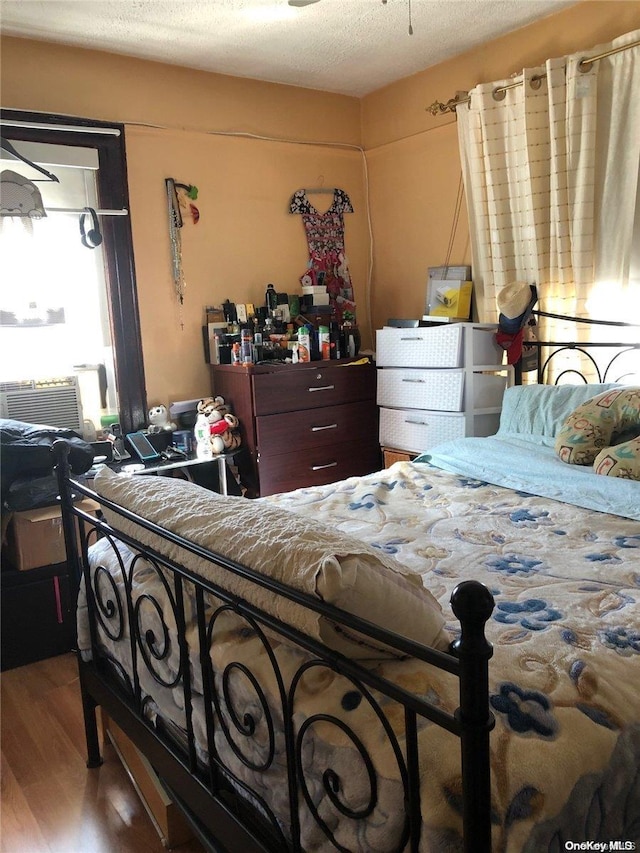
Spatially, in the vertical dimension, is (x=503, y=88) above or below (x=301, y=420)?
above

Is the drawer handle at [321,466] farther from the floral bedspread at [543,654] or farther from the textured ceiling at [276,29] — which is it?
the textured ceiling at [276,29]

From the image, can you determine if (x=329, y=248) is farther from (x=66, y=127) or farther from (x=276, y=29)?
(x=66, y=127)

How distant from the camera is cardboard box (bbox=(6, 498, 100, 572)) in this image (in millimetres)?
2660

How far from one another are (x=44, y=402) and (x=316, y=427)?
4.37 feet

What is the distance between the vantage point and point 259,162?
3.80 metres

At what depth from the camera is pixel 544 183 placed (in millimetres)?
3150

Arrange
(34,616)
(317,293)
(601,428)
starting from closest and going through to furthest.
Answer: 1. (601,428)
2. (34,616)
3. (317,293)

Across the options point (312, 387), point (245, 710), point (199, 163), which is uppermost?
point (199, 163)

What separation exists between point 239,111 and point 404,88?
36.5 inches

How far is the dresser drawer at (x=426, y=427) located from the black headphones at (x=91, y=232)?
1657 millimetres

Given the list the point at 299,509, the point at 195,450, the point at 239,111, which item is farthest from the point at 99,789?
the point at 239,111

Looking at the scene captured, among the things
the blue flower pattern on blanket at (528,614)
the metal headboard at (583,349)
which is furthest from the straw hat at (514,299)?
the blue flower pattern on blanket at (528,614)

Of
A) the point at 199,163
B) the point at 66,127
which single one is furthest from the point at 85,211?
the point at 199,163

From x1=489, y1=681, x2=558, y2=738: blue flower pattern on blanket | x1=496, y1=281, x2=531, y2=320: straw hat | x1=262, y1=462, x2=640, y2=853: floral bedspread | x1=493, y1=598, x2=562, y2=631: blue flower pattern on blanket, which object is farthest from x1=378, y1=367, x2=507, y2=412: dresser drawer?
x1=489, y1=681, x2=558, y2=738: blue flower pattern on blanket
